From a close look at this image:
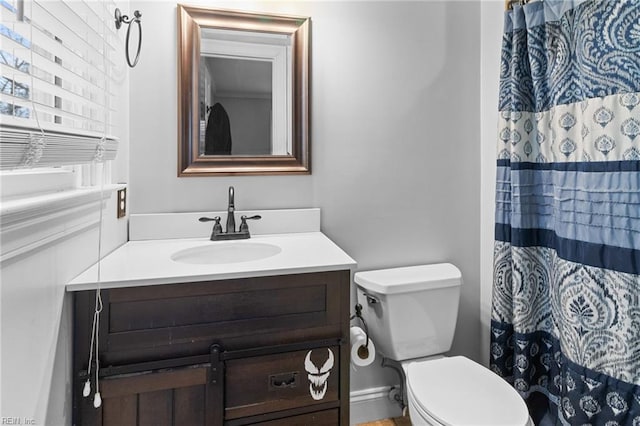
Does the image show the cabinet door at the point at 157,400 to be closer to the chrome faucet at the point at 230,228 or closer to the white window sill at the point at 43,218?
the white window sill at the point at 43,218

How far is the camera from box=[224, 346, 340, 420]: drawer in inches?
45.9

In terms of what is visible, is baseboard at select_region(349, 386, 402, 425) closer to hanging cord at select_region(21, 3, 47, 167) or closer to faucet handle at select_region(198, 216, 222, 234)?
faucet handle at select_region(198, 216, 222, 234)

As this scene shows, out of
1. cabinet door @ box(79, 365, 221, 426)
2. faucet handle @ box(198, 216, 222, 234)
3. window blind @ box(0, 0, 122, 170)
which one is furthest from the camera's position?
faucet handle @ box(198, 216, 222, 234)

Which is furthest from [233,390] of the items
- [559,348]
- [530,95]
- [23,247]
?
[530,95]

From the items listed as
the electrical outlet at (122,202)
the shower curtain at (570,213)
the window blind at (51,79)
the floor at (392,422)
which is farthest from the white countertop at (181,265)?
the floor at (392,422)

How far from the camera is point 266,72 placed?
169 centimetres

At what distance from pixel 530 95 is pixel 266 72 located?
1160 millimetres

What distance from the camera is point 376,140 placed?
1834 mm

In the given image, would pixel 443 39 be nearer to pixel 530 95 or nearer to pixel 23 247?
pixel 530 95

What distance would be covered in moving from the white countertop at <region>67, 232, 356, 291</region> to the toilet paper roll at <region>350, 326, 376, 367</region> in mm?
367

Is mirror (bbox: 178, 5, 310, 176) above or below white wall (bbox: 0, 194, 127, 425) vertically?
above

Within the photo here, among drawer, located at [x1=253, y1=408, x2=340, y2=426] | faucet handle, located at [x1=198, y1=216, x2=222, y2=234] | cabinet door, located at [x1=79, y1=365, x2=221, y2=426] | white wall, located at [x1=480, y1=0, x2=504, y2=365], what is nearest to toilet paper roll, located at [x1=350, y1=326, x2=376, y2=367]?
drawer, located at [x1=253, y1=408, x2=340, y2=426]

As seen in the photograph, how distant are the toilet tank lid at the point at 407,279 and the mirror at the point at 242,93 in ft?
1.92

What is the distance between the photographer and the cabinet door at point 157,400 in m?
1.06
